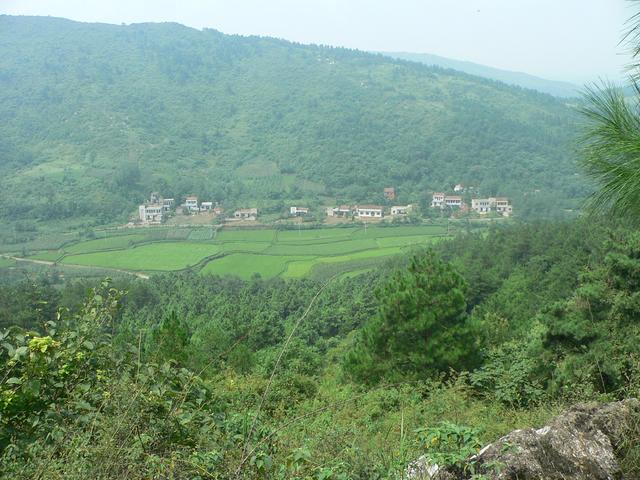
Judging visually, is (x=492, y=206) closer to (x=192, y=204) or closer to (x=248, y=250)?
(x=248, y=250)

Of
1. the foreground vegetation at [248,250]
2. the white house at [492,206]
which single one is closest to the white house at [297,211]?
the foreground vegetation at [248,250]

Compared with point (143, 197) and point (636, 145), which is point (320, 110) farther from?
point (636, 145)

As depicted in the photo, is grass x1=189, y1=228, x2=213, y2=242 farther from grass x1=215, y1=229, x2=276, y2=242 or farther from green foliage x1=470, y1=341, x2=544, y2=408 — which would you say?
green foliage x1=470, y1=341, x2=544, y2=408

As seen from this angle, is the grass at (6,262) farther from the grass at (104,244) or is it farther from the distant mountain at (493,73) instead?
the distant mountain at (493,73)

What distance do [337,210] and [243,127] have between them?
3193cm

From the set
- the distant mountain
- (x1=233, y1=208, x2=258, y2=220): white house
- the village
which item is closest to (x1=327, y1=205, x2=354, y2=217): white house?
the village

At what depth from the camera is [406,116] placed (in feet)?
230

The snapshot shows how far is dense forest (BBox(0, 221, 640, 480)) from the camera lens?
1.72m

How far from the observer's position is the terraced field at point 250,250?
30617mm

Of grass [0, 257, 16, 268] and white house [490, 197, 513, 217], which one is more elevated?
white house [490, 197, 513, 217]

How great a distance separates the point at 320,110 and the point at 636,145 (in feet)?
241

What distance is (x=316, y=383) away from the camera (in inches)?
298

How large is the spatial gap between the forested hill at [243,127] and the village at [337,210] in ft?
5.57

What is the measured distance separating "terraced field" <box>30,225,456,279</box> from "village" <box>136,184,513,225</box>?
14.0ft
